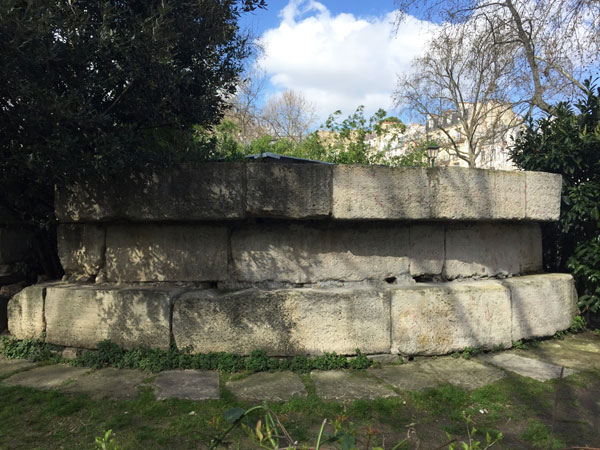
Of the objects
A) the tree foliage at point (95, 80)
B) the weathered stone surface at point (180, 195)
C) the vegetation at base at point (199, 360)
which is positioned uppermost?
the tree foliage at point (95, 80)

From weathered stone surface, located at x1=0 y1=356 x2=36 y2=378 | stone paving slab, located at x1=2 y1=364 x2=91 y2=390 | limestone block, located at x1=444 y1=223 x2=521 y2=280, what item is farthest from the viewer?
limestone block, located at x1=444 y1=223 x2=521 y2=280

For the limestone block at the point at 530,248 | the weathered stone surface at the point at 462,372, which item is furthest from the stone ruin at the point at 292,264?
the limestone block at the point at 530,248

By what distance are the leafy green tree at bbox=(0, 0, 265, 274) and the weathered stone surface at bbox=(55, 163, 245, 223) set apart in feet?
0.54

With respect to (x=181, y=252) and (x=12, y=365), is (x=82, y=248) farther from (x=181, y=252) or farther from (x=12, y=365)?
(x=12, y=365)

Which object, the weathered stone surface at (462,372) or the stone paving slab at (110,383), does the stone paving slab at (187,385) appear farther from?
the weathered stone surface at (462,372)

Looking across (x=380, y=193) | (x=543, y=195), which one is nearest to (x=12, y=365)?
(x=380, y=193)

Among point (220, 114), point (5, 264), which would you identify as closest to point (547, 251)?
point (220, 114)

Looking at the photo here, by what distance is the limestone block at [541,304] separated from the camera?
4.02m

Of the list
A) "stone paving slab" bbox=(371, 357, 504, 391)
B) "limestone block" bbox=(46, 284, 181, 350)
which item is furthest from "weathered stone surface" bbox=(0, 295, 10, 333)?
"stone paving slab" bbox=(371, 357, 504, 391)

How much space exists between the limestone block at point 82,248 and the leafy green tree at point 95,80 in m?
0.48

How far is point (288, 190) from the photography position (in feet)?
11.5

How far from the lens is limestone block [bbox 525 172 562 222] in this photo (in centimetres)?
412

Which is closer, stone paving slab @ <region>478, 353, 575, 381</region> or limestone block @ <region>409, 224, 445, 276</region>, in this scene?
stone paving slab @ <region>478, 353, 575, 381</region>

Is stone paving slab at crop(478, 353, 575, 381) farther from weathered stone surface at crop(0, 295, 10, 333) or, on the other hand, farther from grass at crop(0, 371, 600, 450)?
weathered stone surface at crop(0, 295, 10, 333)
